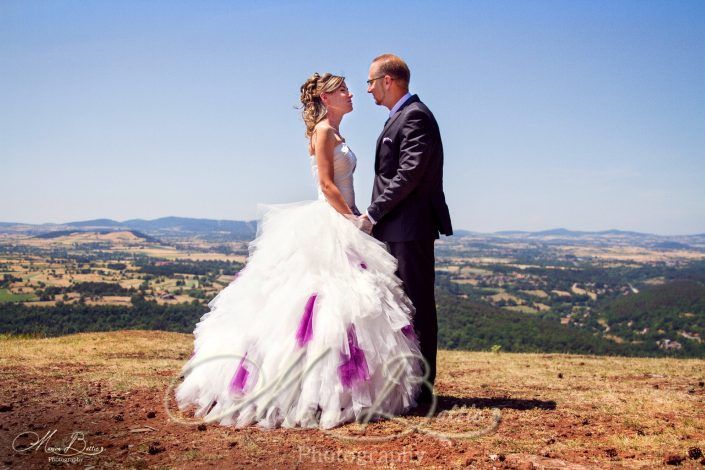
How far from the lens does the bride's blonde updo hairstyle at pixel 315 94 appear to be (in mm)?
6570

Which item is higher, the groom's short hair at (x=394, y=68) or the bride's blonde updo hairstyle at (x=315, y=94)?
the groom's short hair at (x=394, y=68)

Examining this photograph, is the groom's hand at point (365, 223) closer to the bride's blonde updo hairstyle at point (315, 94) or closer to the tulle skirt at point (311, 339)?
the tulle skirt at point (311, 339)

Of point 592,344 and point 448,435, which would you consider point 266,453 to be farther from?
point 592,344

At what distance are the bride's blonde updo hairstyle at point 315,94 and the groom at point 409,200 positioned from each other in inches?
18.1

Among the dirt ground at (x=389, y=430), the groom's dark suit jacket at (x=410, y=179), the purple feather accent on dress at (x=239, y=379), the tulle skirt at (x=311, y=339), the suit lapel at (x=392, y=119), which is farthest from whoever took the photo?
the suit lapel at (x=392, y=119)

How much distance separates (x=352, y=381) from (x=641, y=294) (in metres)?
136

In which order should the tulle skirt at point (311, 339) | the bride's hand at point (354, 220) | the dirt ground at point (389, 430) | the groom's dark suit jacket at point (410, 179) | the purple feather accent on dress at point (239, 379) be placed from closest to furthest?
the dirt ground at point (389, 430) < the tulle skirt at point (311, 339) < the purple feather accent on dress at point (239, 379) < the groom's dark suit jacket at point (410, 179) < the bride's hand at point (354, 220)

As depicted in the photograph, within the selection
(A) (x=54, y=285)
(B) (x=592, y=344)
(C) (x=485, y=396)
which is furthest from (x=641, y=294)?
(C) (x=485, y=396)

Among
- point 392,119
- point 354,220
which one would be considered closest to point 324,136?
point 392,119

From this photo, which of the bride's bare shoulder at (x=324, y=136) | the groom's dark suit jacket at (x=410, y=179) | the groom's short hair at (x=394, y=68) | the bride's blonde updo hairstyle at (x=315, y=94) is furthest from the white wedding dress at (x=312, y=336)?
the groom's short hair at (x=394, y=68)

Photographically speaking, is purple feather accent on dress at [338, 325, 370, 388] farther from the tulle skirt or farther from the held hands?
the held hands

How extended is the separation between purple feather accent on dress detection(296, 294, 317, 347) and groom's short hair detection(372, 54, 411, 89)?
2.72 metres

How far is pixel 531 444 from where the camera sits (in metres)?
5.05

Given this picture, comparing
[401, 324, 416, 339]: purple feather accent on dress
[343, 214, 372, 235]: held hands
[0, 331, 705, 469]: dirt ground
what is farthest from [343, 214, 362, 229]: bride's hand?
[0, 331, 705, 469]: dirt ground
